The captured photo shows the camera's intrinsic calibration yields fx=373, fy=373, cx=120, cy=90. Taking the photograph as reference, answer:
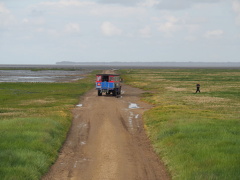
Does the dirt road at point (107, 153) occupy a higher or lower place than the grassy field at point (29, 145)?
lower

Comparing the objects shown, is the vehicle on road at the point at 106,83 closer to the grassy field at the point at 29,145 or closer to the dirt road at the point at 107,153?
the dirt road at the point at 107,153

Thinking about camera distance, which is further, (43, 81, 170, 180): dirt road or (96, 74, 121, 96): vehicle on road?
(96, 74, 121, 96): vehicle on road

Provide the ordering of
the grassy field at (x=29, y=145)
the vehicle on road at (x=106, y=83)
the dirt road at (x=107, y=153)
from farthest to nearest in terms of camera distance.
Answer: the vehicle on road at (x=106, y=83) → the dirt road at (x=107, y=153) → the grassy field at (x=29, y=145)

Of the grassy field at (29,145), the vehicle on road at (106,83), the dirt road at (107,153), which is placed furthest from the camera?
the vehicle on road at (106,83)

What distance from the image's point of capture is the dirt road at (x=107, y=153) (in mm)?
16125

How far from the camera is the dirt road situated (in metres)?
16.1

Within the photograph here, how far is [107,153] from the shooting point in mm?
19750

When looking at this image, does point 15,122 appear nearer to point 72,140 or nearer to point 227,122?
point 72,140

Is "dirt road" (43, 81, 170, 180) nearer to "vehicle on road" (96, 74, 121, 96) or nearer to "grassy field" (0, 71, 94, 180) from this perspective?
"grassy field" (0, 71, 94, 180)

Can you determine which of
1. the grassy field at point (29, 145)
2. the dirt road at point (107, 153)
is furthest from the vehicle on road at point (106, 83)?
the grassy field at point (29, 145)

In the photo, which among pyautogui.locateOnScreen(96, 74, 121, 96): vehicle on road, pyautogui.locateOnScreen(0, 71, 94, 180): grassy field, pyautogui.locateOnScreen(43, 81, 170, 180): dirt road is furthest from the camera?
pyautogui.locateOnScreen(96, 74, 121, 96): vehicle on road

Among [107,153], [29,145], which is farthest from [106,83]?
[29,145]

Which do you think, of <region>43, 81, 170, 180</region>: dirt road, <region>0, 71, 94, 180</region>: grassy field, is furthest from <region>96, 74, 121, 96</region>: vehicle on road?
<region>0, 71, 94, 180</region>: grassy field

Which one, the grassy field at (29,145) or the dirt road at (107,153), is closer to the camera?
the grassy field at (29,145)
